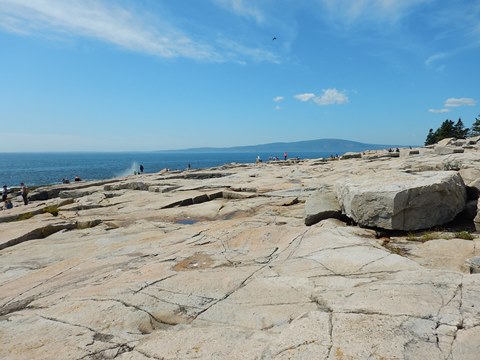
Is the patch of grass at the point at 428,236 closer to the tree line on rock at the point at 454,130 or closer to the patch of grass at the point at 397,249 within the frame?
the patch of grass at the point at 397,249

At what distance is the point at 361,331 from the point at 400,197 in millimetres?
7353

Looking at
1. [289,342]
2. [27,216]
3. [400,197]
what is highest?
[400,197]

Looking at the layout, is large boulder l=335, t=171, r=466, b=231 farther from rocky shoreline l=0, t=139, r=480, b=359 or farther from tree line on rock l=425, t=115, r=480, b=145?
tree line on rock l=425, t=115, r=480, b=145

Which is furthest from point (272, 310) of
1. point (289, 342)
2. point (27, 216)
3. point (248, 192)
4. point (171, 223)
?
point (27, 216)

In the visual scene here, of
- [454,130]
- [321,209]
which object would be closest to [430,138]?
[454,130]

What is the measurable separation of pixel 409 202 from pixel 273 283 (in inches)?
242

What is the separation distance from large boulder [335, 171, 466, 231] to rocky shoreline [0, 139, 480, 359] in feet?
0.13

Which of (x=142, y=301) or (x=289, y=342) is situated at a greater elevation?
(x=289, y=342)

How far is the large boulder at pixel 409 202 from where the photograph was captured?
1152 cm

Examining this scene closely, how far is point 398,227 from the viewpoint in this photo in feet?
38.1

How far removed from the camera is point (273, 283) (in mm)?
7988

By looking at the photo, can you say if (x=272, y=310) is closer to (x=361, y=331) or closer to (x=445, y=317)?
(x=361, y=331)

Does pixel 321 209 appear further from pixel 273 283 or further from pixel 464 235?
pixel 273 283

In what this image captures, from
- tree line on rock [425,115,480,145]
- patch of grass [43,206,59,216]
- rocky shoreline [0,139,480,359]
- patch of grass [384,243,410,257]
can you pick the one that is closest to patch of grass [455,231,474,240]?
rocky shoreline [0,139,480,359]
